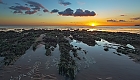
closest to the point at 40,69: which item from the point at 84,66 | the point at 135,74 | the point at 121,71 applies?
the point at 84,66

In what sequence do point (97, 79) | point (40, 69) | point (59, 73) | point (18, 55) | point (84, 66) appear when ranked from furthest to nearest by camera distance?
point (18, 55) < point (84, 66) < point (40, 69) < point (59, 73) < point (97, 79)

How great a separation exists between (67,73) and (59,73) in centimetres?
97

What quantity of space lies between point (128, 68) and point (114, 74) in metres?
3.14

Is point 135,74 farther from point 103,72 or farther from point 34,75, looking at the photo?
point 34,75

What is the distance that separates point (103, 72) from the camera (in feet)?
42.1

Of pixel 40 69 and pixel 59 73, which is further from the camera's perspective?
pixel 40 69

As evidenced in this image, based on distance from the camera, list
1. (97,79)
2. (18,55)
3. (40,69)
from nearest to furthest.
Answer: (97,79) → (40,69) → (18,55)

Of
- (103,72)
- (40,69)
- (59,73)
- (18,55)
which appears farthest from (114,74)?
(18,55)

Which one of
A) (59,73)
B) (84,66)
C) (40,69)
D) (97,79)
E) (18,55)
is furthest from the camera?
(18,55)

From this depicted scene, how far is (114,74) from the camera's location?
1246 centimetres

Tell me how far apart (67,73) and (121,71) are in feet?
20.8

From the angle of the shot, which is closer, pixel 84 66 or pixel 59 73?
pixel 59 73

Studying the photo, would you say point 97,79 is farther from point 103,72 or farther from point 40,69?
point 40,69

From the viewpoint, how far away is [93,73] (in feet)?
40.9
